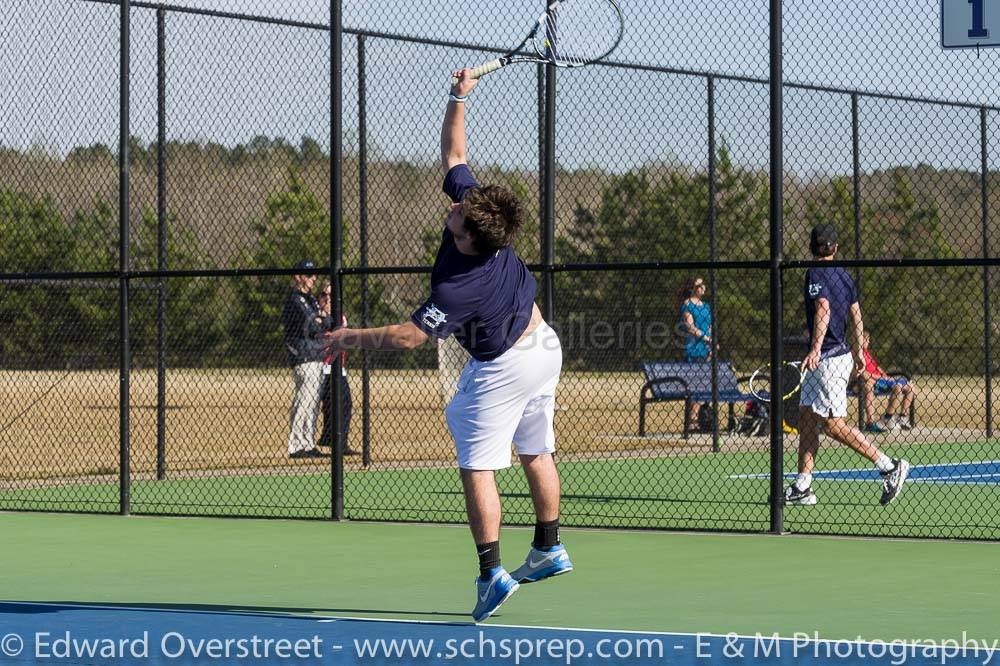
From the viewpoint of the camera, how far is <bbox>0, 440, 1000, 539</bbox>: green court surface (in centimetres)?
1117

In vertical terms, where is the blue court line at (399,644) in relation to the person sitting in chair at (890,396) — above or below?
below

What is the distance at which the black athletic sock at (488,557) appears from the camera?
283 inches

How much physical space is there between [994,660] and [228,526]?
5.68 meters

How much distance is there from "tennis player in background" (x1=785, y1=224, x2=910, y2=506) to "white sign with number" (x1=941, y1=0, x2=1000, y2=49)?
130 centimetres

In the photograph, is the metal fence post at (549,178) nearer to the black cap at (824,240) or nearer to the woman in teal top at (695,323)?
the black cap at (824,240)

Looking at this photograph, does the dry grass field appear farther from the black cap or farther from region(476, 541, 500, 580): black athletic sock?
region(476, 541, 500, 580): black athletic sock

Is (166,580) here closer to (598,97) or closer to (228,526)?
(228,526)

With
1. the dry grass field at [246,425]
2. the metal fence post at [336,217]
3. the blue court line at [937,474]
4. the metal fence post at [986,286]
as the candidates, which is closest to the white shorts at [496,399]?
the metal fence post at [336,217]

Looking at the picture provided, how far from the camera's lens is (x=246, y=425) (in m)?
22.7

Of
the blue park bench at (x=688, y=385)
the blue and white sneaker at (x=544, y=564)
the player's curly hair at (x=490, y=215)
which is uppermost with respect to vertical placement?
the player's curly hair at (x=490, y=215)

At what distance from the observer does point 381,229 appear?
57.8 m

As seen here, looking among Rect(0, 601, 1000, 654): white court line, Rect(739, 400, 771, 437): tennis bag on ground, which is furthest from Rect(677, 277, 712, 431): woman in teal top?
Rect(0, 601, 1000, 654): white court line

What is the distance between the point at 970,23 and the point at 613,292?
18.2m

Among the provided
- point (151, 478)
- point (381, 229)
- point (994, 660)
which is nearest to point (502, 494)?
point (151, 478)
